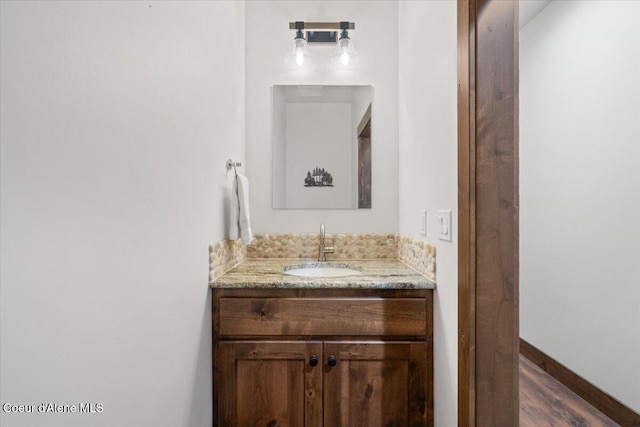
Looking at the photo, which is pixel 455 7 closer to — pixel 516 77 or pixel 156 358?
pixel 516 77

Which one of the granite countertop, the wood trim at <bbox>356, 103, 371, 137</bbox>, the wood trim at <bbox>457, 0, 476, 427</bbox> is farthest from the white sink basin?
the wood trim at <bbox>356, 103, 371, 137</bbox>

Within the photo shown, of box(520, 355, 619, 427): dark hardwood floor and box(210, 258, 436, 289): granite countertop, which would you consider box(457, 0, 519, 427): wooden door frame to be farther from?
box(520, 355, 619, 427): dark hardwood floor

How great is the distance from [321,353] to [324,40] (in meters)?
1.87

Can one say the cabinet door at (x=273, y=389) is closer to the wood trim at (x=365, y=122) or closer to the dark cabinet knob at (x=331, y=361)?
the dark cabinet knob at (x=331, y=361)

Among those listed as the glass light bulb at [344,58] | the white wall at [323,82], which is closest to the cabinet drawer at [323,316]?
the white wall at [323,82]

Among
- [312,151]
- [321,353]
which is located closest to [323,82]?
[312,151]

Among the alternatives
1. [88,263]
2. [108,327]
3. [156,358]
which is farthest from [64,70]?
[156,358]

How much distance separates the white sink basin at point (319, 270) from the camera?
5.83ft

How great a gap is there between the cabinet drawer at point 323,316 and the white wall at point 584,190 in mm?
1191

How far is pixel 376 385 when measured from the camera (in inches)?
55.5

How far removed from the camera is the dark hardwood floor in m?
1.64

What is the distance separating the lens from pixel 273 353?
1.42 m

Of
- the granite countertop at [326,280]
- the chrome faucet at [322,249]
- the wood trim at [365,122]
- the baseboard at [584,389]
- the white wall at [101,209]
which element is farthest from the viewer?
the wood trim at [365,122]

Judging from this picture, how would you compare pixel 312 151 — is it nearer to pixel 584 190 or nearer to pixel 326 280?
pixel 326 280
